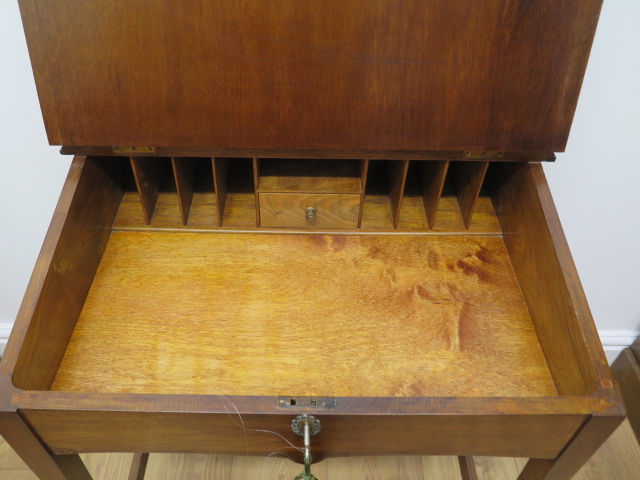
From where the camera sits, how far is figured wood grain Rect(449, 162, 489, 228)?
1021 mm

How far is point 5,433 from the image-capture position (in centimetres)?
77

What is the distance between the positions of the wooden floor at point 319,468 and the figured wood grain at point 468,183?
0.78 metres

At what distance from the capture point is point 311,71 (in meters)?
0.89

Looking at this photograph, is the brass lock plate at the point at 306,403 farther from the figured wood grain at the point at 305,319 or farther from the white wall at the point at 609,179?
the white wall at the point at 609,179

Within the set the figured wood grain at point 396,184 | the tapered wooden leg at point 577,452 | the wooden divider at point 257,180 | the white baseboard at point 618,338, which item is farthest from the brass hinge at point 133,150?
the white baseboard at point 618,338

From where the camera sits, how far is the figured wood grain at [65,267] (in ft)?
2.67

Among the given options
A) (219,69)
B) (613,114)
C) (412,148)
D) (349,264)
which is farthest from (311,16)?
(613,114)

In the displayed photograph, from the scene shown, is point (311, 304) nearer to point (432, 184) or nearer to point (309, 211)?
point (309, 211)

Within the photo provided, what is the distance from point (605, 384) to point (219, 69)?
708mm

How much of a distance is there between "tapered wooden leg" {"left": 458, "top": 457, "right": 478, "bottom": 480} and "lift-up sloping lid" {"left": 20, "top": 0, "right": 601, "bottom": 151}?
820mm

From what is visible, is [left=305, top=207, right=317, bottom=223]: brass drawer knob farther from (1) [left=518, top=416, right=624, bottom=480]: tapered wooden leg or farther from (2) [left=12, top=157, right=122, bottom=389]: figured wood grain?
(1) [left=518, top=416, right=624, bottom=480]: tapered wooden leg

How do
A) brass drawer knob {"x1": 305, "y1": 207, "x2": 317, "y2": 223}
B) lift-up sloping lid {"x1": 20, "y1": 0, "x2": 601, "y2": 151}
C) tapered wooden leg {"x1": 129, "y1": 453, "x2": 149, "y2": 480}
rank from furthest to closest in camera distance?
1. tapered wooden leg {"x1": 129, "y1": 453, "x2": 149, "y2": 480}
2. brass drawer knob {"x1": 305, "y1": 207, "x2": 317, "y2": 223}
3. lift-up sloping lid {"x1": 20, "y1": 0, "x2": 601, "y2": 151}

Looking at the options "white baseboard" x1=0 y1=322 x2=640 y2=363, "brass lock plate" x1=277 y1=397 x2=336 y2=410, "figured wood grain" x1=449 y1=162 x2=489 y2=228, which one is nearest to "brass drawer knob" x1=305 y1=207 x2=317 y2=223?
"figured wood grain" x1=449 y1=162 x2=489 y2=228

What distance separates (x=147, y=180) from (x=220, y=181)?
0.14 meters
